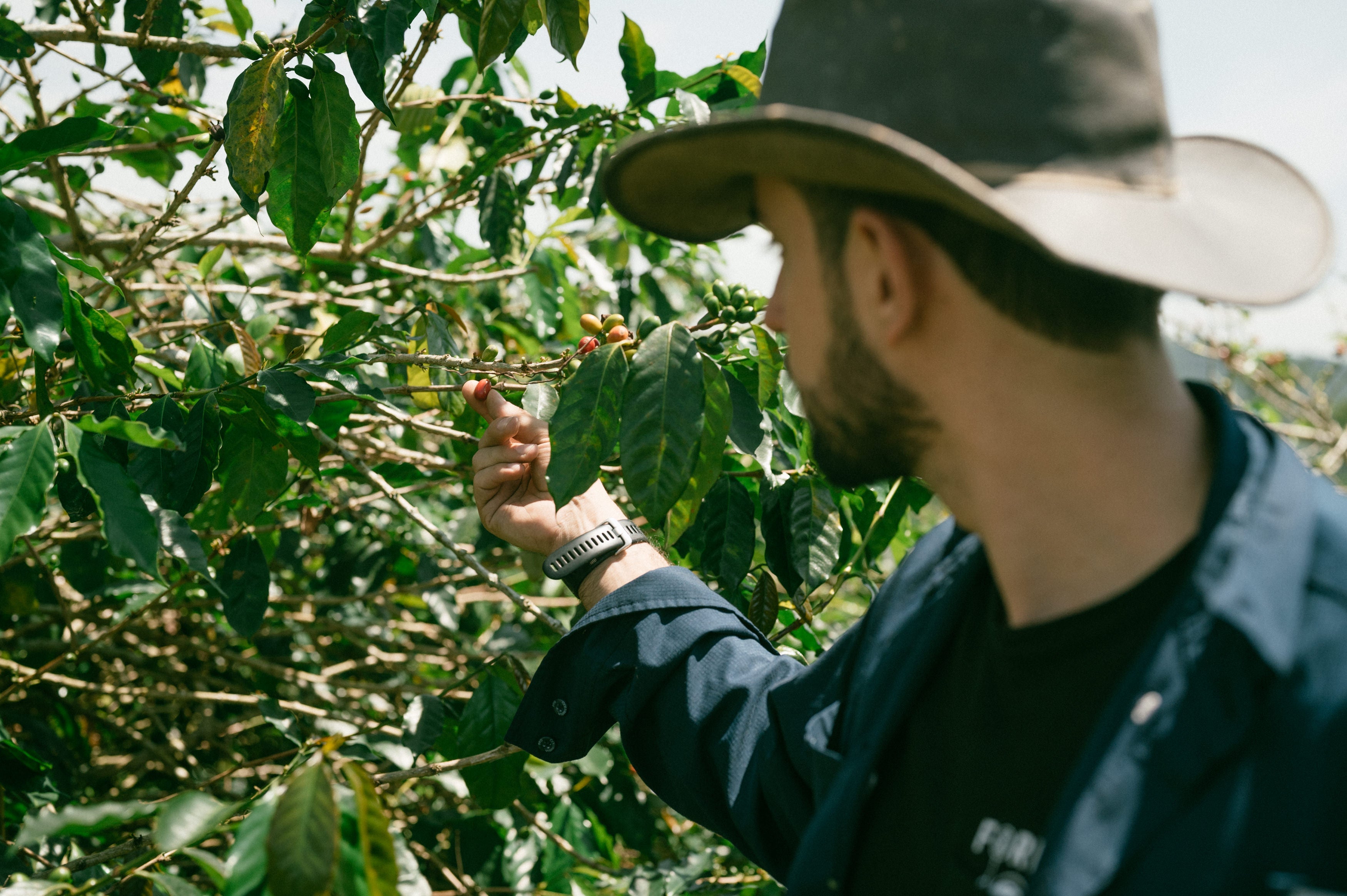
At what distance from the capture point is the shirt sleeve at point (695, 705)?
4.86 feet

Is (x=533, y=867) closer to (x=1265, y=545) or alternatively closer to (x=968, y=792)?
(x=968, y=792)

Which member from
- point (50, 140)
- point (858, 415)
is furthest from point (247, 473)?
point (858, 415)

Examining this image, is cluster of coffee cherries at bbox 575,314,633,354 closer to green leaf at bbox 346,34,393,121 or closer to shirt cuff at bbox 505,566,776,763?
shirt cuff at bbox 505,566,776,763

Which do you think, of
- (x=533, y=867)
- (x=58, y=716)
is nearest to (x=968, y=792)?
(x=533, y=867)

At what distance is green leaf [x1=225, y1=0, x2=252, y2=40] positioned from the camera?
2531mm

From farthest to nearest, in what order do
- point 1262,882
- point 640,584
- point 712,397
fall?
point 640,584
point 712,397
point 1262,882

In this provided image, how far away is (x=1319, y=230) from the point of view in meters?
1.10

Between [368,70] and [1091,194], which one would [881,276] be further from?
[368,70]

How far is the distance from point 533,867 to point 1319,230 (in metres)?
2.26

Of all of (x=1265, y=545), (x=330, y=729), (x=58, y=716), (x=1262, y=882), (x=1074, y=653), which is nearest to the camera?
(x=1262, y=882)

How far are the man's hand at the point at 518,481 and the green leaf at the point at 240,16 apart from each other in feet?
4.63

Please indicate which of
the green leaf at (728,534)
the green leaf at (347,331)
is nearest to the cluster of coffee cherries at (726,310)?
the green leaf at (728,534)

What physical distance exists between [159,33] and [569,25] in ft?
3.87

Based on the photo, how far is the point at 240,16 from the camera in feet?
8.46
